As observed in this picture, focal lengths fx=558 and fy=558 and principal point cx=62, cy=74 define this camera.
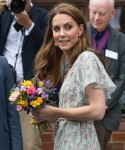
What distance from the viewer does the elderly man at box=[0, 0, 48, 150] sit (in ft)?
15.7

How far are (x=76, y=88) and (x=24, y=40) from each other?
1.61 m

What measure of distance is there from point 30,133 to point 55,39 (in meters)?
1.56

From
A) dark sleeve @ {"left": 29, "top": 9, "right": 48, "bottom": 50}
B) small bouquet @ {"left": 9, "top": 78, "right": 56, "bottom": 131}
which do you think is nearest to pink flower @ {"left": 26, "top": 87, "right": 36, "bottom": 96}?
small bouquet @ {"left": 9, "top": 78, "right": 56, "bottom": 131}

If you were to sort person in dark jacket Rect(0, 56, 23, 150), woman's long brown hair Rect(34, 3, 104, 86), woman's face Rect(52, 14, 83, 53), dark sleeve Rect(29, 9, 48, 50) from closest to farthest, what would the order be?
1. woman's face Rect(52, 14, 83, 53)
2. woman's long brown hair Rect(34, 3, 104, 86)
3. person in dark jacket Rect(0, 56, 23, 150)
4. dark sleeve Rect(29, 9, 48, 50)

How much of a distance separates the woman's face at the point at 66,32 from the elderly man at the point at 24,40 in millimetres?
1284

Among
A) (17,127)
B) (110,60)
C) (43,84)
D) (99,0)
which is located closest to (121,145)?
(110,60)

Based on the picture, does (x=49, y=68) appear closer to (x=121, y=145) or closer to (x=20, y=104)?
(x=20, y=104)

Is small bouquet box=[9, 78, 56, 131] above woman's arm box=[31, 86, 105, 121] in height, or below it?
above

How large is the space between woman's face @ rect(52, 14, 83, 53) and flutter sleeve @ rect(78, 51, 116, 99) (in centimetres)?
13

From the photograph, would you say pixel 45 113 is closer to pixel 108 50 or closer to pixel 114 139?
pixel 108 50

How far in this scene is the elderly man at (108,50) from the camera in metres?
4.98

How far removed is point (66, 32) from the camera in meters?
3.46

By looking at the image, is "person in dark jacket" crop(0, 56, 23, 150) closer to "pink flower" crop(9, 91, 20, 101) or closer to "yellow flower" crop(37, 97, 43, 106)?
"pink flower" crop(9, 91, 20, 101)

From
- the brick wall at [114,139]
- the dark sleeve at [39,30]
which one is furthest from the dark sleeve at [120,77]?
the brick wall at [114,139]
